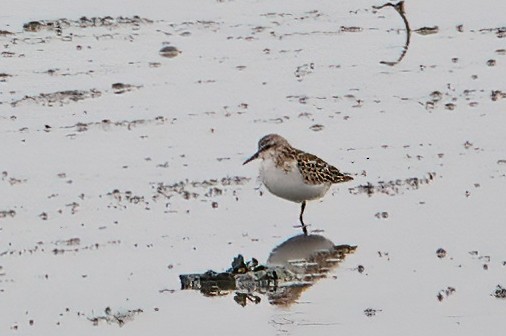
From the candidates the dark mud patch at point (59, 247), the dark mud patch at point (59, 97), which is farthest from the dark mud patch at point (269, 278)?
the dark mud patch at point (59, 97)

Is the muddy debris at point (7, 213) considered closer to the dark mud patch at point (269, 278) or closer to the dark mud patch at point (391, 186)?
the dark mud patch at point (269, 278)

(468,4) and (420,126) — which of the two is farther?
(468,4)

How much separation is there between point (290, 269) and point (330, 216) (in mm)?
1451

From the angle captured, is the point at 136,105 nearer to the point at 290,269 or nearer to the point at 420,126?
the point at 420,126

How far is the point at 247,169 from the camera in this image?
13.7m

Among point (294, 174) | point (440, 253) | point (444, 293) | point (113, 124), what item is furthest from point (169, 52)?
point (444, 293)

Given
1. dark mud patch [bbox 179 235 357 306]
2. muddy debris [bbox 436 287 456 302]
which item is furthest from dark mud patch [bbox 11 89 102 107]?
muddy debris [bbox 436 287 456 302]

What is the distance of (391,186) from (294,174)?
106 centimetres

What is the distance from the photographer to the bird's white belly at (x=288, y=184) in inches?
481

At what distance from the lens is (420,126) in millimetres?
15016

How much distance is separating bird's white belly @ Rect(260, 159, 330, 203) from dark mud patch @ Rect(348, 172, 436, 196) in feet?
1.96

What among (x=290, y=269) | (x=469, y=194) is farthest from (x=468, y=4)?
(x=290, y=269)

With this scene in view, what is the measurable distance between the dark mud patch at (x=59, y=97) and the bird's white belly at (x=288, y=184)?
4.33 metres

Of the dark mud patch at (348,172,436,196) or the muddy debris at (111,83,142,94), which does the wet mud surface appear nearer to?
the dark mud patch at (348,172,436,196)
